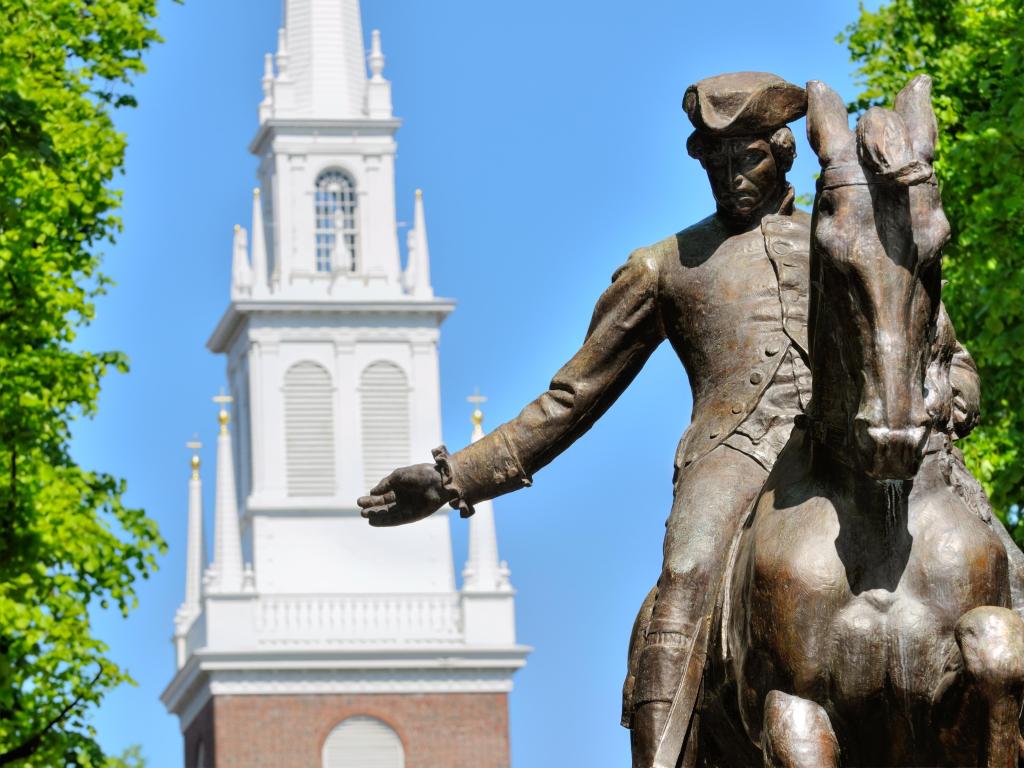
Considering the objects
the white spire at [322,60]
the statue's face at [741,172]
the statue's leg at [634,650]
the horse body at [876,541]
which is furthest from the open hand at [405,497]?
the white spire at [322,60]

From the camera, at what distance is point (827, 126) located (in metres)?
9.36

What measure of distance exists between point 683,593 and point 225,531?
80.5m

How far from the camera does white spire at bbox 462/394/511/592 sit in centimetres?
8831

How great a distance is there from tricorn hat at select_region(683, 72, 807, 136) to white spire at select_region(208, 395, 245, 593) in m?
77.8

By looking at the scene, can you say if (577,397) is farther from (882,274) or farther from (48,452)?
(48,452)

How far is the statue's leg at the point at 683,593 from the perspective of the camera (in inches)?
403

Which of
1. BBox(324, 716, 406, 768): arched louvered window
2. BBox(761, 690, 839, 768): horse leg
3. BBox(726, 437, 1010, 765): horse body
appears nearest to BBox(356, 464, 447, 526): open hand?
BBox(726, 437, 1010, 765): horse body

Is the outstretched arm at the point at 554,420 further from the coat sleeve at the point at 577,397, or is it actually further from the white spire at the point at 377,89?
the white spire at the point at 377,89

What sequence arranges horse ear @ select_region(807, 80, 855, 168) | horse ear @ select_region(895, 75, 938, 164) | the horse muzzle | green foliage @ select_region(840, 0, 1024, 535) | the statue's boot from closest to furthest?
the horse muzzle → horse ear @ select_region(895, 75, 938, 164) → horse ear @ select_region(807, 80, 855, 168) → the statue's boot → green foliage @ select_region(840, 0, 1024, 535)

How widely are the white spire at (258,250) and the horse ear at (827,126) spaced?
8252 centimetres

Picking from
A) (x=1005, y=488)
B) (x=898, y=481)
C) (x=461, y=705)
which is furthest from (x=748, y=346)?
(x=461, y=705)

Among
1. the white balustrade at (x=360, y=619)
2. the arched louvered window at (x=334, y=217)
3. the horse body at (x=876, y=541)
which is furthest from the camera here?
the arched louvered window at (x=334, y=217)

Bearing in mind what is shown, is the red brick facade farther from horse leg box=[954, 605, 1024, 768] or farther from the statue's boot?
horse leg box=[954, 605, 1024, 768]

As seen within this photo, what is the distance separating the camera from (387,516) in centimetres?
1129
